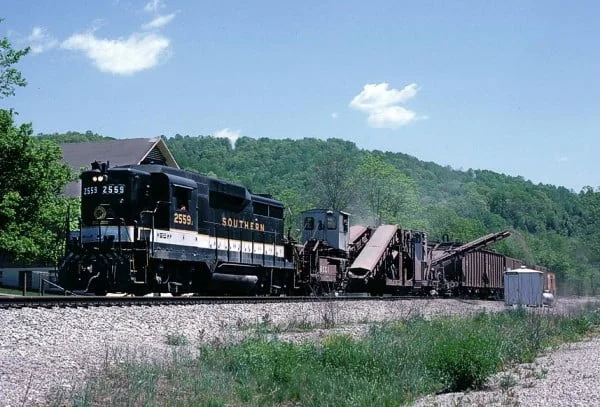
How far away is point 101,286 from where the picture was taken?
1862 centimetres

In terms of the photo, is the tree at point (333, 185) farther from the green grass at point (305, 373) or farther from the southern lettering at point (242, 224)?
the green grass at point (305, 373)

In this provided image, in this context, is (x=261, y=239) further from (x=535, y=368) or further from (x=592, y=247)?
(x=592, y=247)

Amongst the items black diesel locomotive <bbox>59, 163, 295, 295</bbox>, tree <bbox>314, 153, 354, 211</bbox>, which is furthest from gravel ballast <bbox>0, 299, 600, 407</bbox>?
tree <bbox>314, 153, 354, 211</bbox>

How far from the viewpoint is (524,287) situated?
3397 centimetres

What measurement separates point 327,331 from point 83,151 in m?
44.0

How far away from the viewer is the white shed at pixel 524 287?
33.2 meters

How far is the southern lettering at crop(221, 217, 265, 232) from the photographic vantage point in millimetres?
23542

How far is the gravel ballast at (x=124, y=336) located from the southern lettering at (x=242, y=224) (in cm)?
383

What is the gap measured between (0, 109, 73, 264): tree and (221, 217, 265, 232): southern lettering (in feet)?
34.7

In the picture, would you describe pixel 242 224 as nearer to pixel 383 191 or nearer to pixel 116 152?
pixel 116 152

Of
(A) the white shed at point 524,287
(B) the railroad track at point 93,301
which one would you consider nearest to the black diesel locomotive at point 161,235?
(B) the railroad track at point 93,301

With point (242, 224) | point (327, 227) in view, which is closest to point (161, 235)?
point (242, 224)

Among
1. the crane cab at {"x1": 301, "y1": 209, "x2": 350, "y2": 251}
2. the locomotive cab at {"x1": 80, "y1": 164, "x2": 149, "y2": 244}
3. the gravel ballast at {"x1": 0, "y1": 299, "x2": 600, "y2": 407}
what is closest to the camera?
the gravel ballast at {"x1": 0, "y1": 299, "x2": 600, "y2": 407}

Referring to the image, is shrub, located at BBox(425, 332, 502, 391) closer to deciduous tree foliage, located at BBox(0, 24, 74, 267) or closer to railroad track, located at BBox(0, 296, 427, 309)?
railroad track, located at BBox(0, 296, 427, 309)
